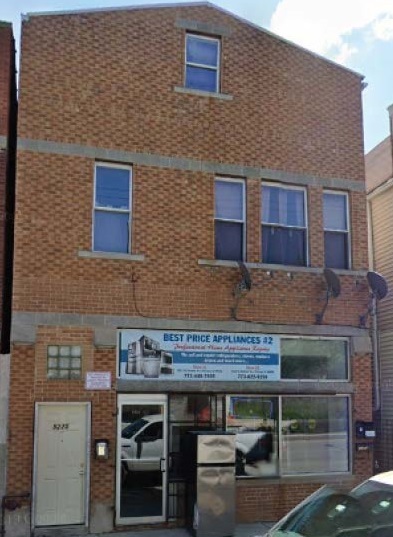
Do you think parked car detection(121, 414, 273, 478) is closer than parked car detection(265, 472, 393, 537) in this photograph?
No

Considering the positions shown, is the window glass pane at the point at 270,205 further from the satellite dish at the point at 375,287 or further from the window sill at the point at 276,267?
the satellite dish at the point at 375,287

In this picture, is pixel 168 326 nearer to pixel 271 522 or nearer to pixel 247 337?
pixel 247 337

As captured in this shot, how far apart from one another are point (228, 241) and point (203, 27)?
4.37 m

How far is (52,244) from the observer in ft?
38.7

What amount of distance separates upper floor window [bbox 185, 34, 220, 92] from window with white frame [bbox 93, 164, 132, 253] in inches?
95.0

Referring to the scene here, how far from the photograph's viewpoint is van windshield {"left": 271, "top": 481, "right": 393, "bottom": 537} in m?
4.88

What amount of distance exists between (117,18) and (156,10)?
83 centimetres

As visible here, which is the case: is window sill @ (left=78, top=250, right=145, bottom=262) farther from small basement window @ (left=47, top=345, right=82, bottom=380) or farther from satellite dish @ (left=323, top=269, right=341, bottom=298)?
satellite dish @ (left=323, top=269, right=341, bottom=298)

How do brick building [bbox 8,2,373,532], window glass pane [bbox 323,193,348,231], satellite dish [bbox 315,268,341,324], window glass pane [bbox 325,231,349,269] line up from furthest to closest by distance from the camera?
window glass pane [bbox 323,193,348,231] < window glass pane [bbox 325,231,349,269] < satellite dish [bbox 315,268,341,324] < brick building [bbox 8,2,373,532]

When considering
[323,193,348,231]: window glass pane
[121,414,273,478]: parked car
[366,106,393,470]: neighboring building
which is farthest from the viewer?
[366,106,393,470]: neighboring building

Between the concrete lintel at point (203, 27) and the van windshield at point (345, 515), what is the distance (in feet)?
33.6

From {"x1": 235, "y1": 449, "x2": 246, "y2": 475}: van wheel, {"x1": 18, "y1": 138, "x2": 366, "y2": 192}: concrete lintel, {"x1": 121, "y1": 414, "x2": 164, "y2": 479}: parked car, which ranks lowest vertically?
{"x1": 235, "y1": 449, "x2": 246, "y2": 475}: van wheel

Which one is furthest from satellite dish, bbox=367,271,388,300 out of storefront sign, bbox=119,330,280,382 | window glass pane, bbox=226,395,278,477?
window glass pane, bbox=226,395,278,477

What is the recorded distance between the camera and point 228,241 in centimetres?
1314
